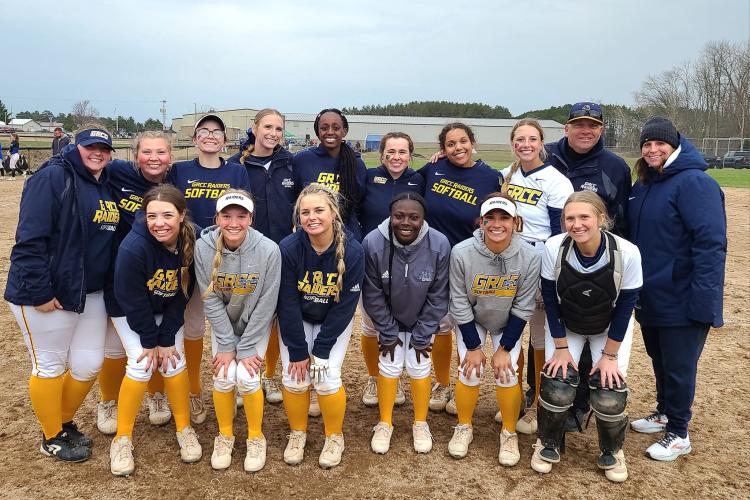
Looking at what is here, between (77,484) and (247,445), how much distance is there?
1.04m

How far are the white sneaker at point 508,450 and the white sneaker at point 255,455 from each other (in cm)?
161

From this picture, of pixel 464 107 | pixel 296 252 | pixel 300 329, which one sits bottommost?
pixel 300 329

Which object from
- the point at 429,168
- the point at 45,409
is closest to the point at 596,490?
the point at 429,168

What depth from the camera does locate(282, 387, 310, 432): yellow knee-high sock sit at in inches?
149

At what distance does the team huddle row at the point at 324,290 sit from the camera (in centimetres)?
353

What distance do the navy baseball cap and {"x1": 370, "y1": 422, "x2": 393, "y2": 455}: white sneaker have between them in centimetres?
268

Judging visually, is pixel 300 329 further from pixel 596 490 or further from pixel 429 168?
pixel 596 490

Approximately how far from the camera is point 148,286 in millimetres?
3576

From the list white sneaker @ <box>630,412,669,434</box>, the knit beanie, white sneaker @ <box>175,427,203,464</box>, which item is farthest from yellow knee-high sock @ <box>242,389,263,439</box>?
the knit beanie

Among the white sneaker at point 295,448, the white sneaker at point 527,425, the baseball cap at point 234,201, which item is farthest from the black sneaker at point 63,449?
the white sneaker at point 527,425

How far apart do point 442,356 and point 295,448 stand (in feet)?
4.60

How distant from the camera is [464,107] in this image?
9231 centimetres

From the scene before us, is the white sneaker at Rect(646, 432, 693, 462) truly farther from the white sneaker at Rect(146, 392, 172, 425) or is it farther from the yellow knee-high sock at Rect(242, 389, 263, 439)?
the white sneaker at Rect(146, 392, 172, 425)

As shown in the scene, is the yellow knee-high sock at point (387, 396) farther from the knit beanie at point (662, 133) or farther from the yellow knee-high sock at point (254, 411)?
the knit beanie at point (662, 133)
